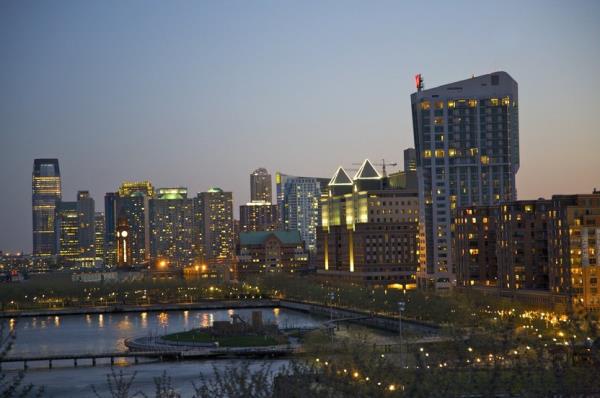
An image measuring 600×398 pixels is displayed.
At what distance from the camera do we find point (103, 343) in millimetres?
64750

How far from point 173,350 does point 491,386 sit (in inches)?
1723

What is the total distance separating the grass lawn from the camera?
198 ft

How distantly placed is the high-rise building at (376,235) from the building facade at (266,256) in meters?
15.0

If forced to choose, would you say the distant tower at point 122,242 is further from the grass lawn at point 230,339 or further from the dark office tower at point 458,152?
the grass lawn at point 230,339

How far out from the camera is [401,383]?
2577 centimetres

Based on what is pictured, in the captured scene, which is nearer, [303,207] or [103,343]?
[103,343]

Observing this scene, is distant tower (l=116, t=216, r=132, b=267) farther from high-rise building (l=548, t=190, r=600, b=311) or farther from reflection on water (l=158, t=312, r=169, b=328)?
high-rise building (l=548, t=190, r=600, b=311)

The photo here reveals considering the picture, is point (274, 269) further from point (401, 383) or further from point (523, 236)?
point (401, 383)

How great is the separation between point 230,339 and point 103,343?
7667 millimetres

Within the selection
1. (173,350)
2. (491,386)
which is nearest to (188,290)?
(173,350)

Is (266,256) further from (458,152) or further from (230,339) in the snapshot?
(230,339)

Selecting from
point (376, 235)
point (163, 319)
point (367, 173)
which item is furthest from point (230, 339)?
point (367, 173)

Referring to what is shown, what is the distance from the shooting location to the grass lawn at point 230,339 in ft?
198

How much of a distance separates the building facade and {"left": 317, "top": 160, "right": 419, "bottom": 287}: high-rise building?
15038 mm
